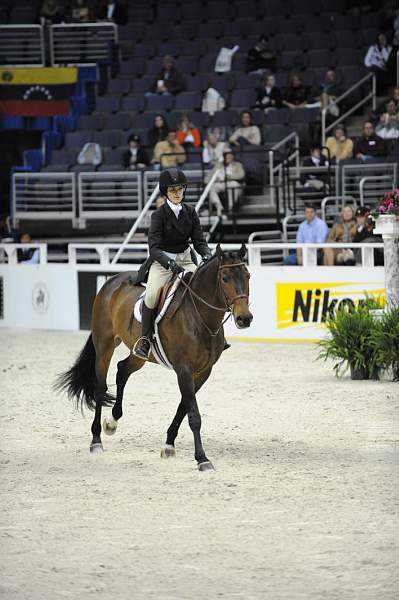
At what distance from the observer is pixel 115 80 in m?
26.5

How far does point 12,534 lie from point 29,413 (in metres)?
4.95

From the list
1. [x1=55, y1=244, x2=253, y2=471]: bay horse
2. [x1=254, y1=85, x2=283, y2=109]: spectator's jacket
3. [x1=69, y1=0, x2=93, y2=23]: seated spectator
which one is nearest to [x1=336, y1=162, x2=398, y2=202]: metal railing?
[x1=254, y1=85, x2=283, y2=109]: spectator's jacket

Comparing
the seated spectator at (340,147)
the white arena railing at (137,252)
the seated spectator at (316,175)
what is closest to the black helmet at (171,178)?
the white arena railing at (137,252)

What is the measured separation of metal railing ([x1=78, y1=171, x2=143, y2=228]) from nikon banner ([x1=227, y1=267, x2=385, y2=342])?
5.45 meters

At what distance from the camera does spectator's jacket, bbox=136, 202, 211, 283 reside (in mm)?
9656

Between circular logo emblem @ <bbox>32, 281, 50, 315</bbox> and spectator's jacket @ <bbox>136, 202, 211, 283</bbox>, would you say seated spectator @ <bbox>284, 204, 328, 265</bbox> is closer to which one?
circular logo emblem @ <bbox>32, 281, 50, 315</bbox>

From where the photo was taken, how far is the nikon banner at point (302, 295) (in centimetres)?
1689

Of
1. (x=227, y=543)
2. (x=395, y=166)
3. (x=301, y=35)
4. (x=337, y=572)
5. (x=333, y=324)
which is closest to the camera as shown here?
(x=337, y=572)

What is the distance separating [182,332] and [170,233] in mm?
858

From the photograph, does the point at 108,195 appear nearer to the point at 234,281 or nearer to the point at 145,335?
the point at 145,335

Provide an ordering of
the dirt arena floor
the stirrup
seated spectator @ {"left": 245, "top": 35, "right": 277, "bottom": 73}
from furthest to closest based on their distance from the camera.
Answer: seated spectator @ {"left": 245, "top": 35, "right": 277, "bottom": 73} < the stirrup < the dirt arena floor

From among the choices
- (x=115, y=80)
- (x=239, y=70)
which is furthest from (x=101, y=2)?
(x=239, y=70)

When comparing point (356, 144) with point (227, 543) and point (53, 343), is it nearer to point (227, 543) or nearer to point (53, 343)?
point (53, 343)

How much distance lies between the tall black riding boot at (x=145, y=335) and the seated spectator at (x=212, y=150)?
12706mm
